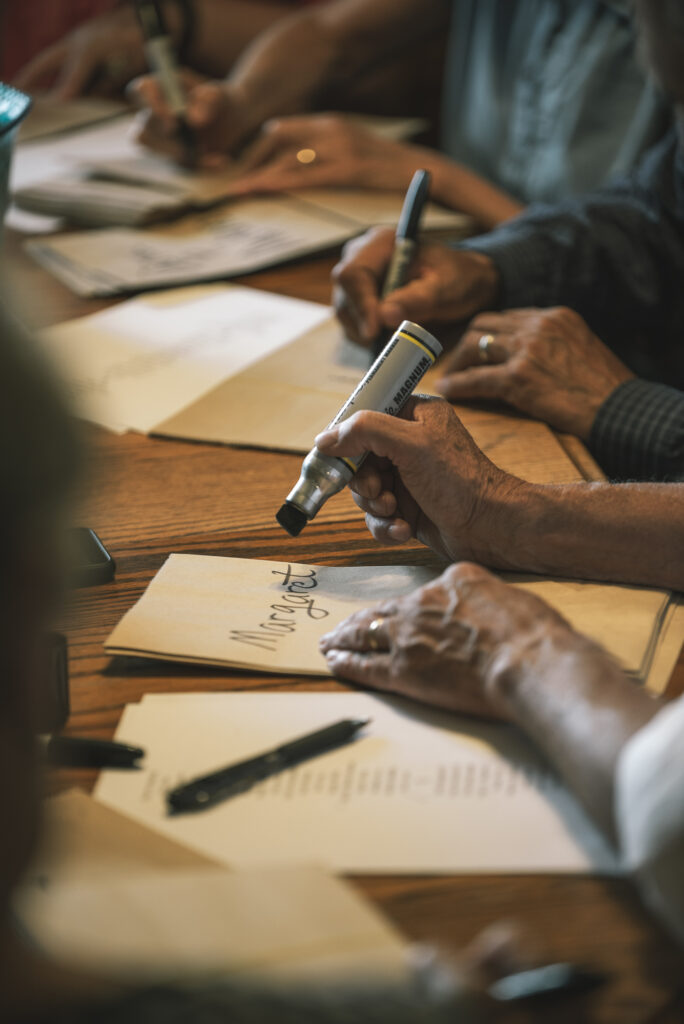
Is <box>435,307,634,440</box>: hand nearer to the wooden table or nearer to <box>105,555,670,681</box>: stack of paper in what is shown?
the wooden table

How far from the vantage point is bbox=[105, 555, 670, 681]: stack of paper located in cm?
63

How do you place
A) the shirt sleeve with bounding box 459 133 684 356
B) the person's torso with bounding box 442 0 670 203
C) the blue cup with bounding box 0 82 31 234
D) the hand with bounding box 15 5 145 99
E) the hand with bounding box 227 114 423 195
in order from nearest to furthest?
the blue cup with bounding box 0 82 31 234 → the shirt sleeve with bounding box 459 133 684 356 → the person's torso with bounding box 442 0 670 203 → the hand with bounding box 227 114 423 195 → the hand with bounding box 15 5 145 99

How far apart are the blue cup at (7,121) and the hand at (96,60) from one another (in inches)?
51.8

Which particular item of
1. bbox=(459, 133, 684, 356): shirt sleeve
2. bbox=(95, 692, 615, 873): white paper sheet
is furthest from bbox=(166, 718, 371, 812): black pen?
bbox=(459, 133, 684, 356): shirt sleeve

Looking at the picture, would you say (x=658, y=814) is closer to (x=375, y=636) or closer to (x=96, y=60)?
(x=375, y=636)

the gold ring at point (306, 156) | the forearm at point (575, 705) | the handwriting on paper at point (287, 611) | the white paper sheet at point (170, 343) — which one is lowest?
the white paper sheet at point (170, 343)

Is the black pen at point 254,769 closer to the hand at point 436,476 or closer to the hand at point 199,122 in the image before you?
the hand at point 436,476

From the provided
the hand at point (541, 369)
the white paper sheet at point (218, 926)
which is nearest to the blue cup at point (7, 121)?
the hand at point (541, 369)

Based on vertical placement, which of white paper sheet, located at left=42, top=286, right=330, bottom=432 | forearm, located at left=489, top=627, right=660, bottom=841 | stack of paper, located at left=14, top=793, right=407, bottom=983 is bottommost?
white paper sheet, located at left=42, top=286, right=330, bottom=432

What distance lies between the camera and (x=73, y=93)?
2121mm

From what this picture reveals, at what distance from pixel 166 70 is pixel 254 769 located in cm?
141

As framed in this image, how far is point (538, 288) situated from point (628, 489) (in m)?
0.52

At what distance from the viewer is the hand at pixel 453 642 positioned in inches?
22.4

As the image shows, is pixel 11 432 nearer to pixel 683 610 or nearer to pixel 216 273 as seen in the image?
pixel 683 610
